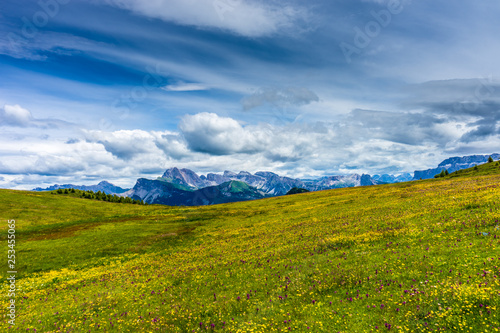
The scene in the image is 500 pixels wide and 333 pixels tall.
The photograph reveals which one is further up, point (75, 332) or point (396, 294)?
point (396, 294)

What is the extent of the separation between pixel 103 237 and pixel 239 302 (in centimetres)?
4744

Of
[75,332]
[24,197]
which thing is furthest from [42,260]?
[24,197]

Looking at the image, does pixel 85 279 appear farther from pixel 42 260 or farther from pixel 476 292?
pixel 476 292

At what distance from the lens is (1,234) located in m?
55.1

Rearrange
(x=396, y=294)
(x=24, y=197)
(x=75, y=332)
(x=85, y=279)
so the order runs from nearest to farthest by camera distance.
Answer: (x=396, y=294), (x=75, y=332), (x=85, y=279), (x=24, y=197)

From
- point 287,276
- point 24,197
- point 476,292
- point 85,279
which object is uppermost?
point 24,197

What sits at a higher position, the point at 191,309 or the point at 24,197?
the point at 24,197

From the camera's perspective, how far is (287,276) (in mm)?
21266

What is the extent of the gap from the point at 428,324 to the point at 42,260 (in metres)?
50.4

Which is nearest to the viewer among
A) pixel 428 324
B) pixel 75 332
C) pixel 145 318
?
pixel 428 324

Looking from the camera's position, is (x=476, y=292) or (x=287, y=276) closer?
(x=476, y=292)

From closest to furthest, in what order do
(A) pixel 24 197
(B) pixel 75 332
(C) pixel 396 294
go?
(C) pixel 396 294 < (B) pixel 75 332 < (A) pixel 24 197

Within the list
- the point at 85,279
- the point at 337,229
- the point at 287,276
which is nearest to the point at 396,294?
the point at 287,276

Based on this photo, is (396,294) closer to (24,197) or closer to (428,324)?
(428,324)
